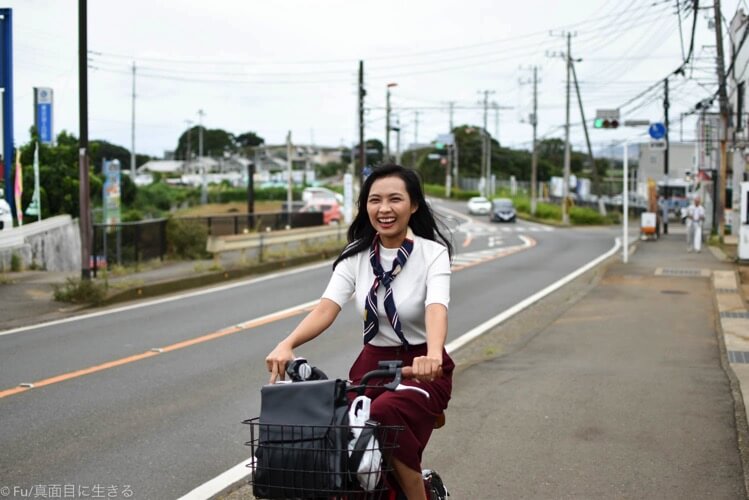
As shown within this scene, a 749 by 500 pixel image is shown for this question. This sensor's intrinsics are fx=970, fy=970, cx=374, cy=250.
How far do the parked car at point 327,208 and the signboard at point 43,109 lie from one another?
19.7 m

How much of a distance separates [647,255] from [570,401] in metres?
22.0

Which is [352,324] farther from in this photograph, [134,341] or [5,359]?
[5,359]

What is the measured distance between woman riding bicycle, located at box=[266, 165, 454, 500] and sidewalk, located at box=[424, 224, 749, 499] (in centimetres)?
207

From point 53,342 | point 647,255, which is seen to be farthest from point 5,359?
point 647,255

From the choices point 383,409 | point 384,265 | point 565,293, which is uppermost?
point 384,265

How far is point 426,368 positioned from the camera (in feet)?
11.4

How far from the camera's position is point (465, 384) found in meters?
9.07

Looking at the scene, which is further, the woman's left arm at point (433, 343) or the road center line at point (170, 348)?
the road center line at point (170, 348)

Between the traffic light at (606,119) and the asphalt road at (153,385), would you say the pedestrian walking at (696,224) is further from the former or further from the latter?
the asphalt road at (153,385)

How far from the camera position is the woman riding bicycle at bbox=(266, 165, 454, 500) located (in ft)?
12.0

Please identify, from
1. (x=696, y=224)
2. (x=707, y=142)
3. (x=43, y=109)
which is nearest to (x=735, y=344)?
(x=696, y=224)

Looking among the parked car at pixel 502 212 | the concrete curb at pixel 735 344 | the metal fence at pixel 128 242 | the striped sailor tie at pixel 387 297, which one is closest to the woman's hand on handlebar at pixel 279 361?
the striped sailor tie at pixel 387 297

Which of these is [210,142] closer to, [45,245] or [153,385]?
[45,245]

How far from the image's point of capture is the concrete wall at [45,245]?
63.2 feet
